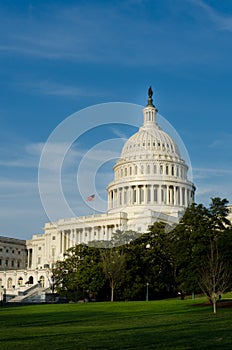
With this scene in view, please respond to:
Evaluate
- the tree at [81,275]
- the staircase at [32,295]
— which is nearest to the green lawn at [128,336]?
the tree at [81,275]

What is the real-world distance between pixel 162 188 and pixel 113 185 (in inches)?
450

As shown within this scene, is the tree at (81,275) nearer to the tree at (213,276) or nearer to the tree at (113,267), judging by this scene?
the tree at (113,267)

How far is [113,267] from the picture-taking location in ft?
230

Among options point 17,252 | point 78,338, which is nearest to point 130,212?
point 17,252

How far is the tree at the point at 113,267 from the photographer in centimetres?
7025

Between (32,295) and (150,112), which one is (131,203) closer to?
(150,112)

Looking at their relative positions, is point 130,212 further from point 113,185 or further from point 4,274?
point 4,274

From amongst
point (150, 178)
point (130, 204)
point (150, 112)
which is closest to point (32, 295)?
point (130, 204)

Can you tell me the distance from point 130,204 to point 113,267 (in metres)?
54.0

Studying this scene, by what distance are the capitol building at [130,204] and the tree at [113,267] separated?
34692 millimetres

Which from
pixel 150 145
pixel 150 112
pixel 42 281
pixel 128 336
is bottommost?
pixel 128 336

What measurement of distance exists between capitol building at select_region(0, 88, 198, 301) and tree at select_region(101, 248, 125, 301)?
114ft

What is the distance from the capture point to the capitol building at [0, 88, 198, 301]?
374 ft

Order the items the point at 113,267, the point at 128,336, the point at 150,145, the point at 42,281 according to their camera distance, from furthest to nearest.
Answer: the point at 150,145
the point at 42,281
the point at 113,267
the point at 128,336
